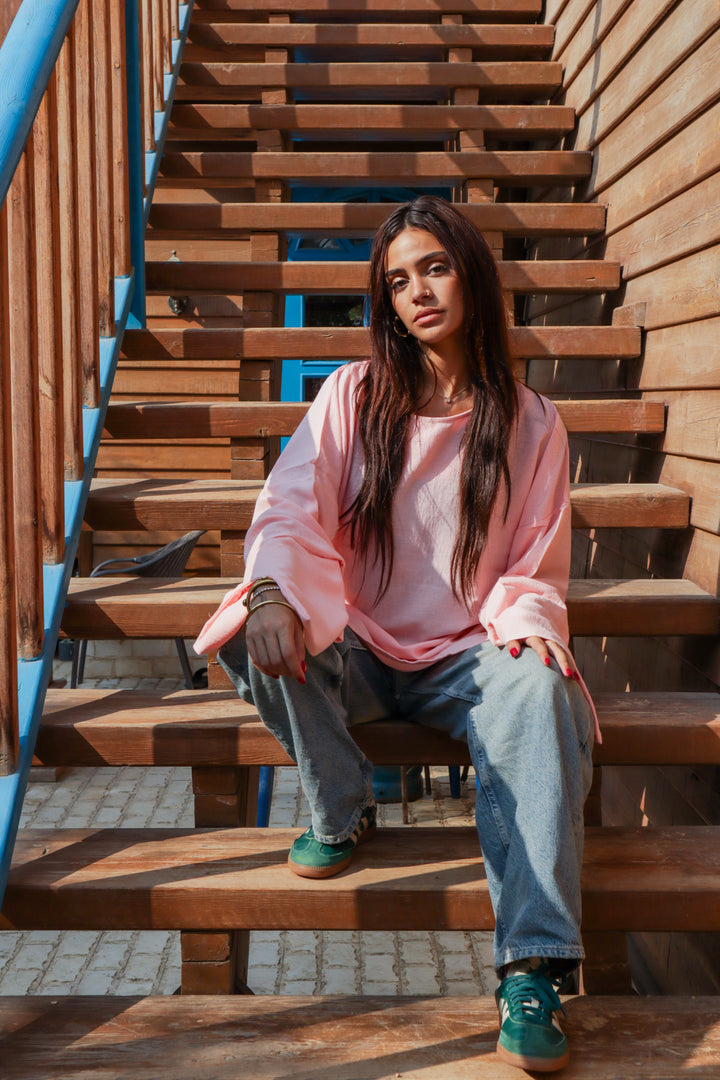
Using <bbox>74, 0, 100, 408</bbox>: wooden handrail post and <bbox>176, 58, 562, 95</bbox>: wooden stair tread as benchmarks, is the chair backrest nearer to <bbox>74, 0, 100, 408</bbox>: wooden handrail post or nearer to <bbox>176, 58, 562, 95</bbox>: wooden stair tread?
<bbox>176, 58, 562, 95</bbox>: wooden stair tread

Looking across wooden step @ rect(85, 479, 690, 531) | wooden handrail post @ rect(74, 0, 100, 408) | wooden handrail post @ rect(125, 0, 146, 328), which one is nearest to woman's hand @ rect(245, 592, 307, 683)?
wooden step @ rect(85, 479, 690, 531)

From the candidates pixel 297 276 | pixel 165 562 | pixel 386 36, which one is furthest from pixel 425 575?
pixel 165 562

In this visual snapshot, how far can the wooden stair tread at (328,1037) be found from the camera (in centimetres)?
133

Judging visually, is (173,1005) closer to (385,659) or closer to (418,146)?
(385,659)

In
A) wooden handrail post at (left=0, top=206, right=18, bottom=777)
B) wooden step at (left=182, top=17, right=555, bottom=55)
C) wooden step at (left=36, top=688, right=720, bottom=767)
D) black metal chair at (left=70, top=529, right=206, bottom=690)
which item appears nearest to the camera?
wooden handrail post at (left=0, top=206, right=18, bottom=777)

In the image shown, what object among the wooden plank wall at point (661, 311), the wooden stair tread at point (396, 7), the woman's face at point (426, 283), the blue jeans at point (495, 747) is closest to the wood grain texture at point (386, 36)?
the wooden stair tread at point (396, 7)

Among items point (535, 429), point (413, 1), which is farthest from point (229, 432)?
point (413, 1)

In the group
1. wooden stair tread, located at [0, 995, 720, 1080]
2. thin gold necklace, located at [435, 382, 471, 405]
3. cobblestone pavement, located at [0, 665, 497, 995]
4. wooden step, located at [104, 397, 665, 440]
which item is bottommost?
cobblestone pavement, located at [0, 665, 497, 995]

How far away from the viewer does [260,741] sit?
177 cm

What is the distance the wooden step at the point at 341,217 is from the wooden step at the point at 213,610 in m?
1.44

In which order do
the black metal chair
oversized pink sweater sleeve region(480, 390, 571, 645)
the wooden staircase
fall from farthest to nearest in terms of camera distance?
the black metal chair → oversized pink sweater sleeve region(480, 390, 571, 645) → the wooden staircase

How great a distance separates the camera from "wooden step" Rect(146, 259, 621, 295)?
9.48ft

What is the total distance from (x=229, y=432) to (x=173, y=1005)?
1.43 metres

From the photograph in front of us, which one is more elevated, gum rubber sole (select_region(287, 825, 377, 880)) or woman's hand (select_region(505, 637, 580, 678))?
woman's hand (select_region(505, 637, 580, 678))
